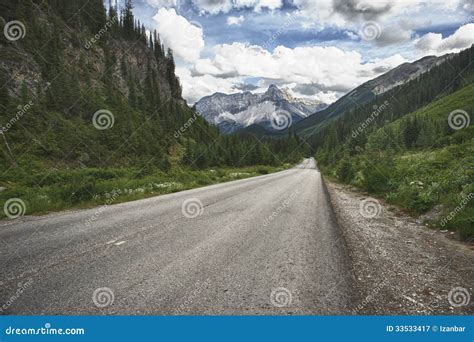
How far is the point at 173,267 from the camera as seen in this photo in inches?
180

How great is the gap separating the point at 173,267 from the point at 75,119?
44283 millimetres

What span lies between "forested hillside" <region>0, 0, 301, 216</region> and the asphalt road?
5915 millimetres

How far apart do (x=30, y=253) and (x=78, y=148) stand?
114 feet

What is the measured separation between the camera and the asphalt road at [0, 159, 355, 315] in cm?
348

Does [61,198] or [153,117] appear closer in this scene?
[61,198]

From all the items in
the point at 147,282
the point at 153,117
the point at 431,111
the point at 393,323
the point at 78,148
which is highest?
the point at 431,111

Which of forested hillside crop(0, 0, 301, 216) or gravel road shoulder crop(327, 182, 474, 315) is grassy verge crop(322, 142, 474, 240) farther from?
forested hillside crop(0, 0, 301, 216)

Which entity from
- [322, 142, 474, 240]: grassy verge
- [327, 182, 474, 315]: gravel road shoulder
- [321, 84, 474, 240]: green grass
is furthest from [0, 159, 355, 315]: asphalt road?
[321, 84, 474, 240]: green grass

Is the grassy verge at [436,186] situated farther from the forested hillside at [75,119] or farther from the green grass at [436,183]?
the forested hillside at [75,119]

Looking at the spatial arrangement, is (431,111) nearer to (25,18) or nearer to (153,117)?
(153,117)

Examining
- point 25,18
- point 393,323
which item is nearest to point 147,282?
point 393,323

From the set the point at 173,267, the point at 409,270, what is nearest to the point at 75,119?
the point at 173,267

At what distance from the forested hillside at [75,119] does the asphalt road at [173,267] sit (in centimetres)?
591

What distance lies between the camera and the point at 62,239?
20.1ft
